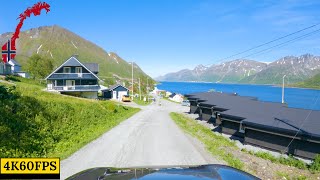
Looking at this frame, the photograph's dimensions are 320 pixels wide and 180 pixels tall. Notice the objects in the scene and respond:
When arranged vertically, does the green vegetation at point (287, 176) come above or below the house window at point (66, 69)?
below

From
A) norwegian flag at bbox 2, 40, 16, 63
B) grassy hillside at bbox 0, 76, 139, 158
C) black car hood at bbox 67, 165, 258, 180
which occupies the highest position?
norwegian flag at bbox 2, 40, 16, 63

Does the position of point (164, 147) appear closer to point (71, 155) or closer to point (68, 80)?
point (71, 155)

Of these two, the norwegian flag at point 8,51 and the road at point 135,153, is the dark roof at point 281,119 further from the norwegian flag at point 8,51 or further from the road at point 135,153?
the norwegian flag at point 8,51

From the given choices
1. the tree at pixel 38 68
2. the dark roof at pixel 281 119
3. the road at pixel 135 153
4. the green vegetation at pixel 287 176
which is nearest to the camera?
the green vegetation at pixel 287 176

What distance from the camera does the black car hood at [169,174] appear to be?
3.99 meters

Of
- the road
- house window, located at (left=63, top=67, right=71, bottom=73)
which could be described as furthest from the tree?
the road

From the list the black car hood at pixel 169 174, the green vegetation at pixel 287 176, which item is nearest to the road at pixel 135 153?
the green vegetation at pixel 287 176

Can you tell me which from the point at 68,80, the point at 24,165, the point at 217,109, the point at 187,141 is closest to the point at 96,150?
the point at 187,141

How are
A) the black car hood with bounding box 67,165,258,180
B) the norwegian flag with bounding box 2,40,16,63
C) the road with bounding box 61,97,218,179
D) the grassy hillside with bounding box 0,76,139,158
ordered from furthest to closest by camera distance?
the grassy hillside with bounding box 0,76,139,158 → the road with bounding box 61,97,218,179 → the norwegian flag with bounding box 2,40,16,63 → the black car hood with bounding box 67,165,258,180

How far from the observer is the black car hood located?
13.1 feet

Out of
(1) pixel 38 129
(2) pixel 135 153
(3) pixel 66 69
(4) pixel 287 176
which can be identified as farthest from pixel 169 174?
(3) pixel 66 69

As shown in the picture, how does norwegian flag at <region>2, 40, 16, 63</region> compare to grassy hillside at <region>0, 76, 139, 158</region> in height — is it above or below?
above

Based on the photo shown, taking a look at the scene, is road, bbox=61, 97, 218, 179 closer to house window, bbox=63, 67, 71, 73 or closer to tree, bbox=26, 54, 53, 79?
house window, bbox=63, 67, 71, 73

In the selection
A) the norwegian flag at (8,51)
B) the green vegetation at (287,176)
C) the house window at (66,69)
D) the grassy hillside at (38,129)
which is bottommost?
the green vegetation at (287,176)
